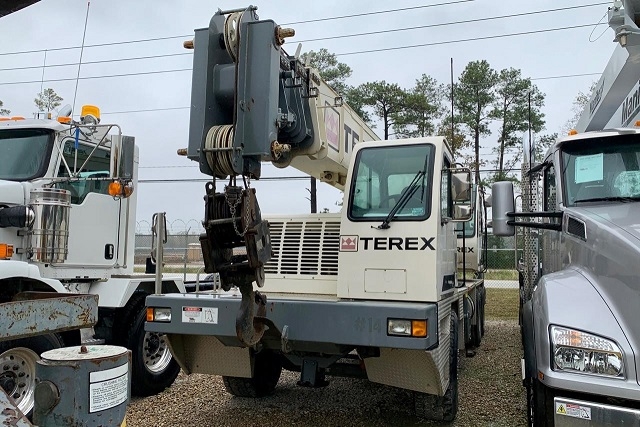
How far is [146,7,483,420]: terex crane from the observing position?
137 inches

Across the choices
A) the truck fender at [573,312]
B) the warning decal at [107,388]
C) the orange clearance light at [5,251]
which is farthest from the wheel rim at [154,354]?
the truck fender at [573,312]

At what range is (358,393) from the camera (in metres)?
6.13

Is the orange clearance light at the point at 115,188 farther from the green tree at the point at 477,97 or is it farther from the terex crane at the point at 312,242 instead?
the green tree at the point at 477,97

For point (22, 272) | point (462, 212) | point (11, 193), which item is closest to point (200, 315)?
point (22, 272)

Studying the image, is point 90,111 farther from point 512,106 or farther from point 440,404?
point 512,106

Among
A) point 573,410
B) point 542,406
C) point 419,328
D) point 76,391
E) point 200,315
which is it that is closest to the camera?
point 76,391

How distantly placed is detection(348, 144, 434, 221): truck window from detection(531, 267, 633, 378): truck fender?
121 cm

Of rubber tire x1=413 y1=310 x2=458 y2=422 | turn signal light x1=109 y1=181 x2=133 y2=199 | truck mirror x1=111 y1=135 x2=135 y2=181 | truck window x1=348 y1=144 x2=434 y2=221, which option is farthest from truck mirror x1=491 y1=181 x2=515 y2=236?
turn signal light x1=109 y1=181 x2=133 y2=199

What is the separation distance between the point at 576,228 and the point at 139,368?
4559mm

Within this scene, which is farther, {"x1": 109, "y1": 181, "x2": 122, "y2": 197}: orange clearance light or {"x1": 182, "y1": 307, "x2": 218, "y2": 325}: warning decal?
{"x1": 109, "y1": 181, "x2": 122, "y2": 197}: orange clearance light

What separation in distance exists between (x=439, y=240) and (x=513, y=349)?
523cm

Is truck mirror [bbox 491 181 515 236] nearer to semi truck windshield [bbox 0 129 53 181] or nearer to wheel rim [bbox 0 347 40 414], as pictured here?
wheel rim [bbox 0 347 40 414]

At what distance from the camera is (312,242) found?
194 inches

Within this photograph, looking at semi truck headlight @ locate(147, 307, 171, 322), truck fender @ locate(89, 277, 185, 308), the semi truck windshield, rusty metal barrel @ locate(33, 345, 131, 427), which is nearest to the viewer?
rusty metal barrel @ locate(33, 345, 131, 427)
